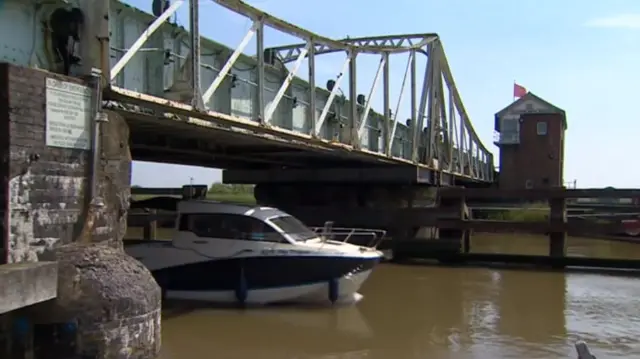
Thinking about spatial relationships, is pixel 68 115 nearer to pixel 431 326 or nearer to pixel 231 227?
pixel 231 227

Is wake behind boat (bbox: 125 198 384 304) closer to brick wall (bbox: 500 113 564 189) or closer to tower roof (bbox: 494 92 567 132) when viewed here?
brick wall (bbox: 500 113 564 189)

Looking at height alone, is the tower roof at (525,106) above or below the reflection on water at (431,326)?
above

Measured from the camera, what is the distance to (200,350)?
9.81 metres

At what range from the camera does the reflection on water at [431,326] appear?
9984 millimetres

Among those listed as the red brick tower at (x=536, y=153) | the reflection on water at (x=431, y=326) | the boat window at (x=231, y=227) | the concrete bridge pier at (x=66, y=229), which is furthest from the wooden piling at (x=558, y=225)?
the red brick tower at (x=536, y=153)

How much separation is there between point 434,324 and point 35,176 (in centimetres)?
735

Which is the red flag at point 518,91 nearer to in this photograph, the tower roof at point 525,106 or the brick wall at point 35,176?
the tower roof at point 525,106

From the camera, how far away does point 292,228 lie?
1377 cm

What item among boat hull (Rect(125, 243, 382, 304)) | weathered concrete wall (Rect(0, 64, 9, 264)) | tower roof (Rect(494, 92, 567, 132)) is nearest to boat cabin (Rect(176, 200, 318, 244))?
boat hull (Rect(125, 243, 382, 304))

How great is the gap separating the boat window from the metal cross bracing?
184 cm

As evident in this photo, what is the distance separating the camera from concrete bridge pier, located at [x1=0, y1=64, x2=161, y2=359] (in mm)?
7363

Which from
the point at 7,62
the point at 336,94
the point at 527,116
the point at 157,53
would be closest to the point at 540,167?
the point at 527,116

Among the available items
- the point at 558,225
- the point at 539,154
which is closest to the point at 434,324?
the point at 558,225

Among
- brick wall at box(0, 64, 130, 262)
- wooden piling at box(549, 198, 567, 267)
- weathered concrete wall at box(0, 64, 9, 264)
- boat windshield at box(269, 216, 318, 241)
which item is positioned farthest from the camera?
wooden piling at box(549, 198, 567, 267)
